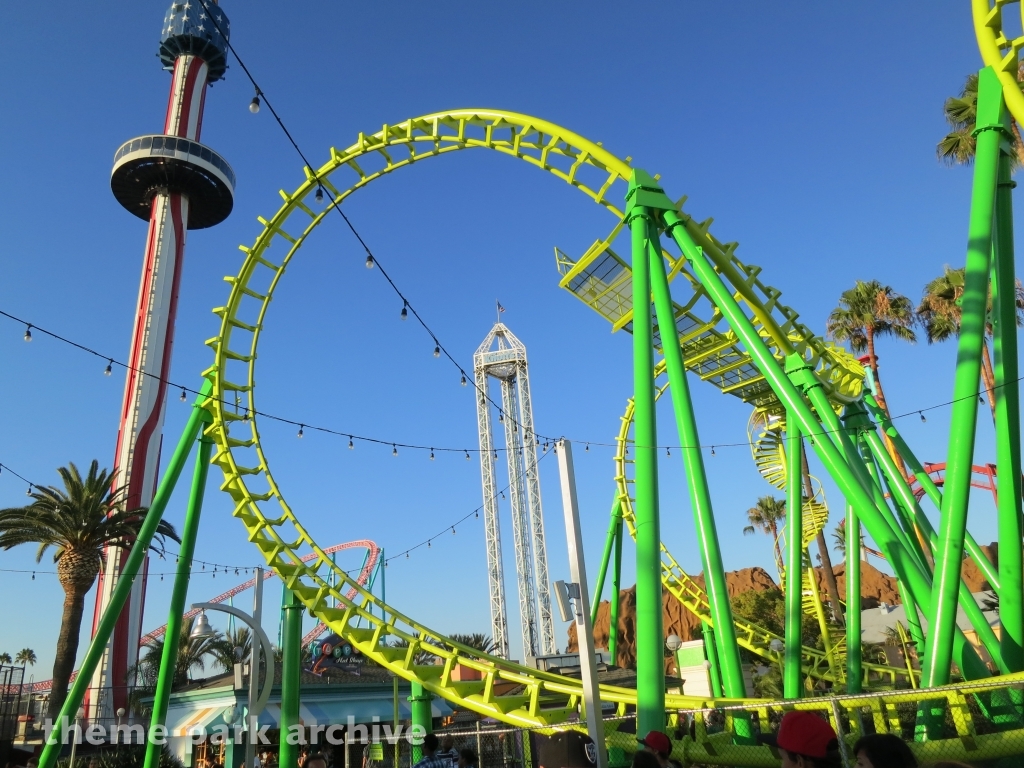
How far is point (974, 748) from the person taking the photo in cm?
733

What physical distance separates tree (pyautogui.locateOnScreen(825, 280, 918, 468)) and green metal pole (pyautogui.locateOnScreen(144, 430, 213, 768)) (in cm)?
2317

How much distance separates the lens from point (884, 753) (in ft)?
7.56

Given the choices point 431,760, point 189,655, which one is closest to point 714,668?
point 431,760

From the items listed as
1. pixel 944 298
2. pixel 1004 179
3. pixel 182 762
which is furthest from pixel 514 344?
pixel 1004 179

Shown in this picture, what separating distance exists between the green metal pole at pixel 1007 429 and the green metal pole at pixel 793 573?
268 centimetres

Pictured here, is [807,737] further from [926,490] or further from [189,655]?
[189,655]

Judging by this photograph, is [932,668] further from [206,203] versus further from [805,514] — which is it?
[206,203]

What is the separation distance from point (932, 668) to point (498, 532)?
47.0 m

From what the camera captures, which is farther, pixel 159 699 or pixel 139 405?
pixel 139 405

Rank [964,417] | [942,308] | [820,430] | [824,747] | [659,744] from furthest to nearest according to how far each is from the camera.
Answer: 1. [942,308]
2. [820,430]
3. [964,417]
4. [659,744]
5. [824,747]

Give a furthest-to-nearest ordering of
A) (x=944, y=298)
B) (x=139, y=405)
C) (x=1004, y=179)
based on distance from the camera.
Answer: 1. (x=139, y=405)
2. (x=944, y=298)
3. (x=1004, y=179)

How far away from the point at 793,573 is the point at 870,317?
20991 millimetres

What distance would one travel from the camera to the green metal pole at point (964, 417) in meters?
7.11

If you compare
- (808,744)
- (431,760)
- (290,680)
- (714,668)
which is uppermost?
(290,680)
